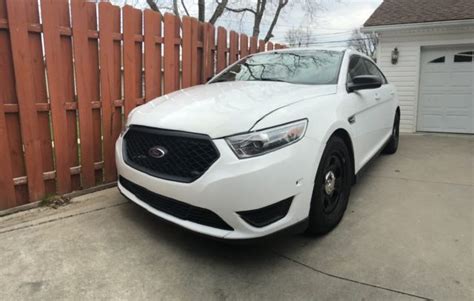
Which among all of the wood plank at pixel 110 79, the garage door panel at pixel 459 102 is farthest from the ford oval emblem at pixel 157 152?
the garage door panel at pixel 459 102

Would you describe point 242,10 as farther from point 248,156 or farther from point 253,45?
point 248,156

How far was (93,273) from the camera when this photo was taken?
7.72ft

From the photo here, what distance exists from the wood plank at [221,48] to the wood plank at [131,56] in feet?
4.74

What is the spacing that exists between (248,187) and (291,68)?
75.9 inches

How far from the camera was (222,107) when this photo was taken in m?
Result: 2.56

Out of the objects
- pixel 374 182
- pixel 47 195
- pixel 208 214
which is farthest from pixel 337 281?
pixel 47 195

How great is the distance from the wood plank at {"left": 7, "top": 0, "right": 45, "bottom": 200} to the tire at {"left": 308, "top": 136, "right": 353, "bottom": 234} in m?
2.53

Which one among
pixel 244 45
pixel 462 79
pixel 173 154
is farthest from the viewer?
pixel 462 79

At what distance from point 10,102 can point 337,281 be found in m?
3.02

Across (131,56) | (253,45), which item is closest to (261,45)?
(253,45)

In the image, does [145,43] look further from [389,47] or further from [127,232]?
[389,47]

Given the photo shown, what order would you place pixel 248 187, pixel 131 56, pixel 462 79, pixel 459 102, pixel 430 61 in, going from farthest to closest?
pixel 430 61, pixel 459 102, pixel 462 79, pixel 131 56, pixel 248 187

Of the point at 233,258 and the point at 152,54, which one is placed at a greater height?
the point at 152,54

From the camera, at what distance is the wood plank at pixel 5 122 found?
300cm
